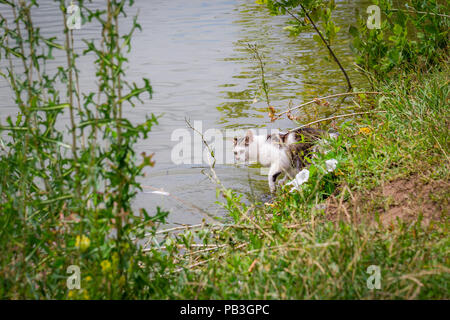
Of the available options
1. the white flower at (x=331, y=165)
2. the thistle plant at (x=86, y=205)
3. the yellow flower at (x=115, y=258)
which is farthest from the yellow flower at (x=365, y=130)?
the yellow flower at (x=115, y=258)

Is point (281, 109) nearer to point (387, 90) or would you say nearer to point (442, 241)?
point (387, 90)

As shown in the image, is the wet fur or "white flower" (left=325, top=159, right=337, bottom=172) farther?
the wet fur

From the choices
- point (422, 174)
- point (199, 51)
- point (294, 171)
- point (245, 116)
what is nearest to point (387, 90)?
point (294, 171)

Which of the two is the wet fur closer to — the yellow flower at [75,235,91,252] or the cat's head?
the cat's head

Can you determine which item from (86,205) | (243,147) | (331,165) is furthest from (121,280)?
(243,147)

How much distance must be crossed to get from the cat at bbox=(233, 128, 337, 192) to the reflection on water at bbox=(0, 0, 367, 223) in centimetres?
21

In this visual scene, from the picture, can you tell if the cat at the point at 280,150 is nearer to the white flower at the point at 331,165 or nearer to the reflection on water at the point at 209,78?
the reflection on water at the point at 209,78

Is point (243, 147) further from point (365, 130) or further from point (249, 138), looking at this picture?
point (365, 130)

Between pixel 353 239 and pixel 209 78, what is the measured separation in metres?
6.92

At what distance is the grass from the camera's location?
2512mm

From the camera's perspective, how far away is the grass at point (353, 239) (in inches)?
98.9

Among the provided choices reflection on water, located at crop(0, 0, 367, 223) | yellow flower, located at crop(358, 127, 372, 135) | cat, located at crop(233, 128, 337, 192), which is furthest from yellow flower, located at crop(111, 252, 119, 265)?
yellow flower, located at crop(358, 127, 372, 135)
